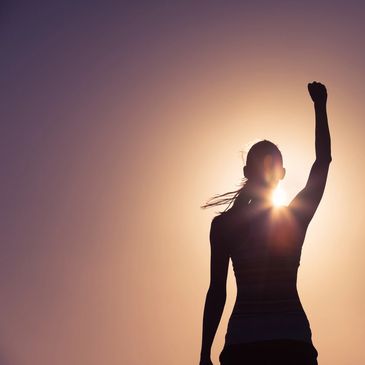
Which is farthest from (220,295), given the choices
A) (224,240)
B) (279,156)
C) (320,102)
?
(320,102)

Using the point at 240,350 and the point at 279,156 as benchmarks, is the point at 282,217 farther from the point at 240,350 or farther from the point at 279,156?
the point at 240,350

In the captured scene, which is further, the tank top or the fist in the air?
the fist in the air

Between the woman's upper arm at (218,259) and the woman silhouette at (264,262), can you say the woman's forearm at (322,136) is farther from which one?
the woman's upper arm at (218,259)

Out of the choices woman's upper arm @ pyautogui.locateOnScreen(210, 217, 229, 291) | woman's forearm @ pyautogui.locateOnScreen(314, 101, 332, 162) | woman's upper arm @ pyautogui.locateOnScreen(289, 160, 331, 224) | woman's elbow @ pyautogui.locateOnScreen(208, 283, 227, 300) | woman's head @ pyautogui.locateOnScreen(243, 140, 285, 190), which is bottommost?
woman's elbow @ pyautogui.locateOnScreen(208, 283, 227, 300)

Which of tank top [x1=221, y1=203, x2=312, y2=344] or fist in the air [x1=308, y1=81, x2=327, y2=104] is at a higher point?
fist in the air [x1=308, y1=81, x2=327, y2=104]

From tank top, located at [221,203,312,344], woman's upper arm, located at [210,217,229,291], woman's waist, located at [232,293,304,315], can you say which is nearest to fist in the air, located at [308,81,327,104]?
tank top, located at [221,203,312,344]

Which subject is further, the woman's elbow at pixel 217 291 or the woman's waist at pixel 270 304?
the woman's elbow at pixel 217 291

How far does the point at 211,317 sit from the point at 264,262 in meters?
0.41

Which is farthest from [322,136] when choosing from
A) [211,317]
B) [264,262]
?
[211,317]

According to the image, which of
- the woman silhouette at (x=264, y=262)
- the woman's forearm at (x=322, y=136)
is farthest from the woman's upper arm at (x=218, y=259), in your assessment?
the woman's forearm at (x=322, y=136)

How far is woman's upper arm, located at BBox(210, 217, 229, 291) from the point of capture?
3211 millimetres

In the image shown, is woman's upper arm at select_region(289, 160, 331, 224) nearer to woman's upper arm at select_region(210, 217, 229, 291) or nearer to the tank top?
the tank top

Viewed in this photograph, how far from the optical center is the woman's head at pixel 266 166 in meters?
3.27

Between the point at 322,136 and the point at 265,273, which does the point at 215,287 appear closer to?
the point at 265,273
